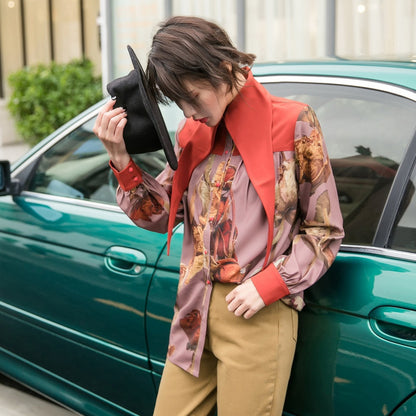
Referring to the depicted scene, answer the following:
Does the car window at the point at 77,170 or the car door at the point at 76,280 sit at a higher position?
the car window at the point at 77,170

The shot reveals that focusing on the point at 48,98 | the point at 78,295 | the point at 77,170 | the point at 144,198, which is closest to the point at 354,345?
the point at 144,198

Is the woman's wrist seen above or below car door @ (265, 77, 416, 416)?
above

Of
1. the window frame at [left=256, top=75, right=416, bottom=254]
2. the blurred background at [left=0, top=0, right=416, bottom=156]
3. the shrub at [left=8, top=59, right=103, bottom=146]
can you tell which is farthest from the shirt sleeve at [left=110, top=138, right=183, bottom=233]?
the shrub at [left=8, top=59, right=103, bottom=146]

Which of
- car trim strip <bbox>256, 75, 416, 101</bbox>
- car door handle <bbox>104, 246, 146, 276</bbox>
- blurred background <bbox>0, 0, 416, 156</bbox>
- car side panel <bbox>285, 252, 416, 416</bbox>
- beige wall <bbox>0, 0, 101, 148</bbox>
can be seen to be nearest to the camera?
car side panel <bbox>285, 252, 416, 416</bbox>

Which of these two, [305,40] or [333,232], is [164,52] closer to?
[333,232]

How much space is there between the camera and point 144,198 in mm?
1866

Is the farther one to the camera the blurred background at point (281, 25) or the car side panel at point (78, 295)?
the blurred background at point (281, 25)

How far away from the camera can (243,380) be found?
5.59ft

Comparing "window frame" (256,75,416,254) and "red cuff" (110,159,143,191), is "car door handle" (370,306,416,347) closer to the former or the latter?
"window frame" (256,75,416,254)

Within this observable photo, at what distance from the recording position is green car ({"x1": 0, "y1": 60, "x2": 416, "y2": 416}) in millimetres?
1731

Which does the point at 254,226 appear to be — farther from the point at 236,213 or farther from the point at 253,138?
the point at 253,138

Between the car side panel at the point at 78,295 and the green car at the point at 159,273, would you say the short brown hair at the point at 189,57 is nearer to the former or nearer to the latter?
the green car at the point at 159,273

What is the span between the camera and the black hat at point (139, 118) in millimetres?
1688

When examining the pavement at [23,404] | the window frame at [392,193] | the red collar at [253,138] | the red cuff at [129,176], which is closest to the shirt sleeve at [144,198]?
the red cuff at [129,176]
